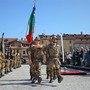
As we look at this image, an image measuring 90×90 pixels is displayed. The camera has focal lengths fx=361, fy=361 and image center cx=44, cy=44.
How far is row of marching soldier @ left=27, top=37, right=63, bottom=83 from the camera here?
14.5 m

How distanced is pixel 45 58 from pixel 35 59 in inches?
21.6

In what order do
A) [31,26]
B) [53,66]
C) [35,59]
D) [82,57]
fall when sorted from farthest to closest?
[82,57] < [31,26] < [35,59] < [53,66]

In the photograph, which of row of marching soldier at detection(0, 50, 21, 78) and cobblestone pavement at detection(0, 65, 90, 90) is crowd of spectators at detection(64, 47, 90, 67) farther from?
cobblestone pavement at detection(0, 65, 90, 90)

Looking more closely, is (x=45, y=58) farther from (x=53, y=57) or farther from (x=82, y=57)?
(x=82, y=57)

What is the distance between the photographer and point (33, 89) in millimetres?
12320

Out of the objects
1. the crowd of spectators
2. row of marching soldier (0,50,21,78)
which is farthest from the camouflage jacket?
the crowd of spectators

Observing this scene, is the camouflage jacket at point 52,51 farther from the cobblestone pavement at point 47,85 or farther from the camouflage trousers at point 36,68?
the cobblestone pavement at point 47,85

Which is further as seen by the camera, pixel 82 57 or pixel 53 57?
pixel 82 57

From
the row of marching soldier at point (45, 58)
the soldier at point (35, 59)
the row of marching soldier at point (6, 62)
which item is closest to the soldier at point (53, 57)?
the row of marching soldier at point (45, 58)

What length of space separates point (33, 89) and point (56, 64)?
238 centimetres

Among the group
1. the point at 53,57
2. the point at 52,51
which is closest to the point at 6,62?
the point at 52,51

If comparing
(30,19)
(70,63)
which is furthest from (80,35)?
(30,19)

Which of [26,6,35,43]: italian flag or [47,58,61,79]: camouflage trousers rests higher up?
[26,6,35,43]: italian flag

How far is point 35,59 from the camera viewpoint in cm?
1488
